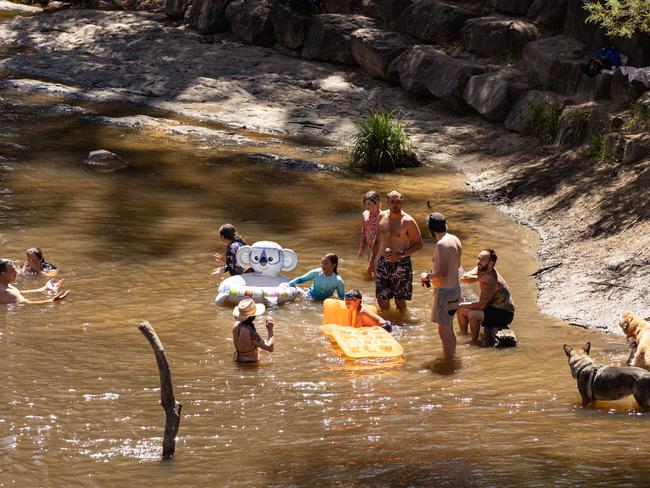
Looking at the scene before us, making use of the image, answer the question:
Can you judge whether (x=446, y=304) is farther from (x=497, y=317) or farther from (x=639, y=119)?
(x=639, y=119)

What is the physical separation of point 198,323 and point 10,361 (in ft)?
7.49

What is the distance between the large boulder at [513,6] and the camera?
77.7 feet

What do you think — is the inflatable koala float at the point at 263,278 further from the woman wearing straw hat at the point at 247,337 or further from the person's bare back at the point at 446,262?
the person's bare back at the point at 446,262

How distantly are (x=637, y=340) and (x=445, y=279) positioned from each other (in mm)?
1969

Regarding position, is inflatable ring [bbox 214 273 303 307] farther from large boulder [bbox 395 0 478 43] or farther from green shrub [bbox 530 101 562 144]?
large boulder [bbox 395 0 478 43]

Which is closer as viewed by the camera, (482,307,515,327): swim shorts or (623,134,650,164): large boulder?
(482,307,515,327): swim shorts

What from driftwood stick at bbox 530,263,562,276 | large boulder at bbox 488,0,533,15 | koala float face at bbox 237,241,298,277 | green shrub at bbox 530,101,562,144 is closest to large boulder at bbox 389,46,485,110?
large boulder at bbox 488,0,533,15

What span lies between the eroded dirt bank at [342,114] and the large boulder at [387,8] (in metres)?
1.97

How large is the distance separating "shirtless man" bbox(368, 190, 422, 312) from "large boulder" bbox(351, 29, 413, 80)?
1250 cm

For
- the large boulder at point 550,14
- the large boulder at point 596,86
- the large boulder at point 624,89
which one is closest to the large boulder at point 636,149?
the large boulder at point 624,89

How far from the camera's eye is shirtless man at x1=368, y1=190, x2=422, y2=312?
12000 mm

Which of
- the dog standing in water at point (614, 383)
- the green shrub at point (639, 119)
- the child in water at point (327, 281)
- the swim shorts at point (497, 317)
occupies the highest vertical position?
the green shrub at point (639, 119)

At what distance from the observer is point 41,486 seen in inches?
285

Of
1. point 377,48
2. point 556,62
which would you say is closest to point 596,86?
point 556,62
